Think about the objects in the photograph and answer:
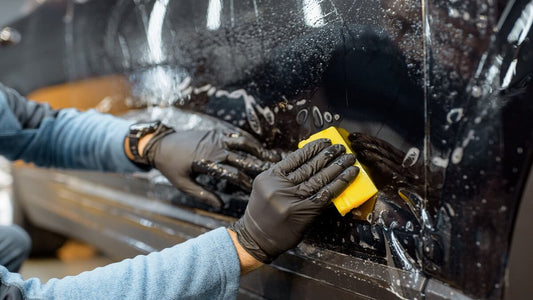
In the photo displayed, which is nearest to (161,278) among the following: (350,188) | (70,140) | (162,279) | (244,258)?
(162,279)

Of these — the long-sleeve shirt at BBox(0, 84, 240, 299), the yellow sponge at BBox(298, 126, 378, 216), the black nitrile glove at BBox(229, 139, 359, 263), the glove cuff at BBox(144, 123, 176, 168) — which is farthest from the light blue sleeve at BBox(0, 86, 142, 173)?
the yellow sponge at BBox(298, 126, 378, 216)

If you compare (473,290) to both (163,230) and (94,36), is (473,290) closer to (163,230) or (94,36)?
(163,230)

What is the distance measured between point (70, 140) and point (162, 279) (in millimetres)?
849

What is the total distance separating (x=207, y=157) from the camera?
1.21 m

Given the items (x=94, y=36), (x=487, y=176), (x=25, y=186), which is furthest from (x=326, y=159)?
(x=25, y=186)

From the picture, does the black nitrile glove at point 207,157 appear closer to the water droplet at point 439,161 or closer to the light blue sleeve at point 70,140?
the light blue sleeve at point 70,140

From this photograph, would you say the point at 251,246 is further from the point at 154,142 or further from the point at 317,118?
the point at 154,142

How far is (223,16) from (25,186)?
78.2 inches

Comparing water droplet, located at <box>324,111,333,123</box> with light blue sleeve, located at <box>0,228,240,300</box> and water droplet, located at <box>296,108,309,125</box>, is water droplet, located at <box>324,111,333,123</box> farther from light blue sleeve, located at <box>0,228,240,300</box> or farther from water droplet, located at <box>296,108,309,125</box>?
light blue sleeve, located at <box>0,228,240,300</box>

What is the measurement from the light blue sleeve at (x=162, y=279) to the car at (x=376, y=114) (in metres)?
0.18

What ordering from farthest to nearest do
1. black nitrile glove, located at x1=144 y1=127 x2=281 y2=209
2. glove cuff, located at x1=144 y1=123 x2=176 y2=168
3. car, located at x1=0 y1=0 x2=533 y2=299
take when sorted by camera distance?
glove cuff, located at x1=144 y1=123 x2=176 y2=168 → black nitrile glove, located at x1=144 y1=127 x2=281 y2=209 → car, located at x1=0 y1=0 x2=533 y2=299

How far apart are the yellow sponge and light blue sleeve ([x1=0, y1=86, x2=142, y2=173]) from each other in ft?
2.53

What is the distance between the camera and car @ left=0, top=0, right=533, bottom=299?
0.70 meters

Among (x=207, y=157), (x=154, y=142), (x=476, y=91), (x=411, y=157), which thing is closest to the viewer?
(x=476, y=91)
